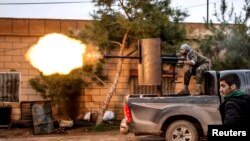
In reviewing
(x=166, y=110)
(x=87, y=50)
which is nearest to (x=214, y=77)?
(x=166, y=110)

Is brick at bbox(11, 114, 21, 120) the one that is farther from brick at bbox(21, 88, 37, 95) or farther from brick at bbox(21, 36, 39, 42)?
brick at bbox(21, 36, 39, 42)

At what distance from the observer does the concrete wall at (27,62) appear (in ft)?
49.0

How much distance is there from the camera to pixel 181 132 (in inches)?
375

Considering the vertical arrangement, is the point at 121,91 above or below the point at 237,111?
below

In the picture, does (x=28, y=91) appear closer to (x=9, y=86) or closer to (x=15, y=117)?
(x=9, y=86)

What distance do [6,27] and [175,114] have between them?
25.7 feet

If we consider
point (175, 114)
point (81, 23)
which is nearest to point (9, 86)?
point (81, 23)

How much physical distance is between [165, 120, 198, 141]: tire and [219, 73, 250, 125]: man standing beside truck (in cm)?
538

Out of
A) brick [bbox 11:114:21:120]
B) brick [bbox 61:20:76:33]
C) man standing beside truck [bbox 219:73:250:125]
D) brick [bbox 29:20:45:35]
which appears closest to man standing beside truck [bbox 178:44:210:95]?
brick [bbox 61:20:76:33]

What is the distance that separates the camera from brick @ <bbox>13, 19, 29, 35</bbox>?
1491cm

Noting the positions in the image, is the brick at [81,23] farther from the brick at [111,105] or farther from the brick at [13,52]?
the brick at [111,105]

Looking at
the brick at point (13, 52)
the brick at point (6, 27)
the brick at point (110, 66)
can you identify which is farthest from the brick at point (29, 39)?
the brick at point (110, 66)

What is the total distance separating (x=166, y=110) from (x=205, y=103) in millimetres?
862

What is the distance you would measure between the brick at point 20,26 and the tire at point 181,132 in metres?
7.44
